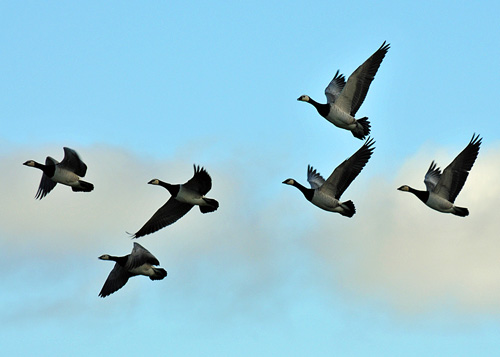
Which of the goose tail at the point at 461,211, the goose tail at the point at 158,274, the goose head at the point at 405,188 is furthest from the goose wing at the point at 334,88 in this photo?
the goose tail at the point at 158,274

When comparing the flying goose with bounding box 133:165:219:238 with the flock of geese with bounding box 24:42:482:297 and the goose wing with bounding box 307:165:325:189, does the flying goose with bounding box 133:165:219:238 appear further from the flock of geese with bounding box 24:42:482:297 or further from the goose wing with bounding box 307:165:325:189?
the goose wing with bounding box 307:165:325:189

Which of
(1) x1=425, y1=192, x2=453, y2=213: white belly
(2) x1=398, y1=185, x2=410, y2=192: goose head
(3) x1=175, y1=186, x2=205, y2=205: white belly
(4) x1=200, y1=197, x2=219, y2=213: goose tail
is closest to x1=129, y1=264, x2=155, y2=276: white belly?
(3) x1=175, y1=186, x2=205, y2=205: white belly

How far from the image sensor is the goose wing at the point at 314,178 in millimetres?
40156

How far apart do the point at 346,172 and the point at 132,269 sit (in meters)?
7.49

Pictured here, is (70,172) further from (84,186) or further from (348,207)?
(348,207)

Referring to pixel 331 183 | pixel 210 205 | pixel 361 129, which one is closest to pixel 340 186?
pixel 331 183

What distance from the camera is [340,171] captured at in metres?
33.5

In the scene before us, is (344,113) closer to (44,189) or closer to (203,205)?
(203,205)

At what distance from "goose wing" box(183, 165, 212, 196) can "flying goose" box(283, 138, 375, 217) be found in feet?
11.0

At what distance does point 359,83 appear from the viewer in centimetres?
3494

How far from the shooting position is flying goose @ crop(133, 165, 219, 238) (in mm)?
33062

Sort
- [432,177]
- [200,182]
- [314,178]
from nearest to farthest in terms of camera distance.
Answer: [200,182], [432,177], [314,178]

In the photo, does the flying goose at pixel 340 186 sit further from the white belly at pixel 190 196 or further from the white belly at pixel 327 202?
the white belly at pixel 190 196

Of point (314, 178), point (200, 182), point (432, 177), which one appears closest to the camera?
point (200, 182)
